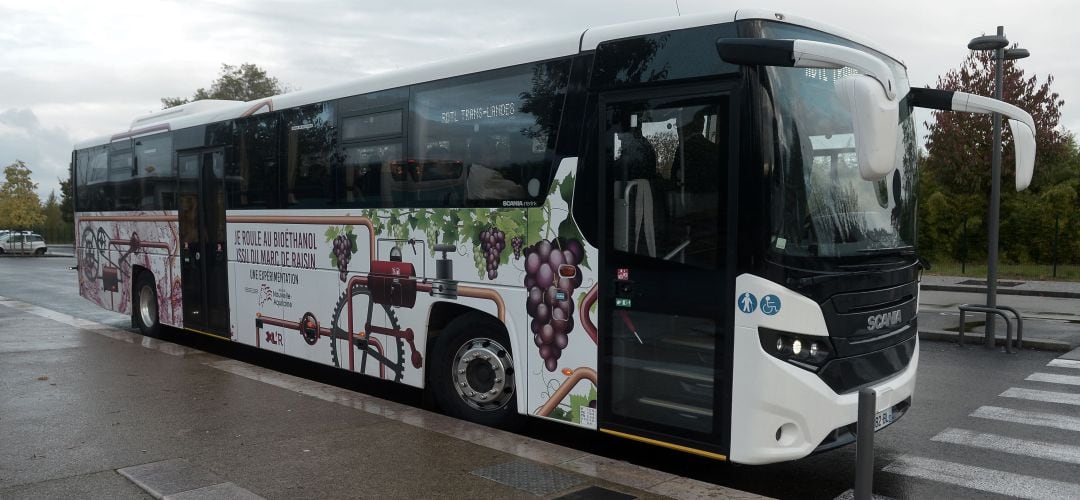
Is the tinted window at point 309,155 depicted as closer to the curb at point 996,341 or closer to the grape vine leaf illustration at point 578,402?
the grape vine leaf illustration at point 578,402

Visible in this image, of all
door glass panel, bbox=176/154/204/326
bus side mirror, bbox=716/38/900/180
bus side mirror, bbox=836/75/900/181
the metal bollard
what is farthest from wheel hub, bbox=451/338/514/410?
door glass panel, bbox=176/154/204/326

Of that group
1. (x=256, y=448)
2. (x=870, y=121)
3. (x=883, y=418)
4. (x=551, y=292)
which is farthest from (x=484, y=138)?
(x=883, y=418)

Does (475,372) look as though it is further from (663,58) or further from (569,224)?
(663,58)

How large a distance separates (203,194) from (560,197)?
6.35 m

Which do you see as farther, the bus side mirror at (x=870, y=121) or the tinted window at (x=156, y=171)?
the tinted window at (x=156, y=171)

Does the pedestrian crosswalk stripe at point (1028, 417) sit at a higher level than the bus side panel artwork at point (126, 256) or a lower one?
lower

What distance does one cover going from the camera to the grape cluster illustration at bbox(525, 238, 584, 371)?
6078 mm

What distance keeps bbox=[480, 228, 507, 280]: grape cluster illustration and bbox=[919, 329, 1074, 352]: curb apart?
8.72m

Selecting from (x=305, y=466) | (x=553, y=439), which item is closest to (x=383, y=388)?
(x=553, y=439)

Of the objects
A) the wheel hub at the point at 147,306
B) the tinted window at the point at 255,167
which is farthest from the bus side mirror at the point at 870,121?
the wheel hub at the point at 147,306

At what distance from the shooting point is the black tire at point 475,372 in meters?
6.80

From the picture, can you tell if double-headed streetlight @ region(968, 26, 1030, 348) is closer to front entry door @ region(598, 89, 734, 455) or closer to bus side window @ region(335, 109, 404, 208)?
front entry door @ region(598, 89, 734, 455)

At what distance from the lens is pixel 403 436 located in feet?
20.4

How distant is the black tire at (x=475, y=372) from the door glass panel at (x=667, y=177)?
64.5 inches
